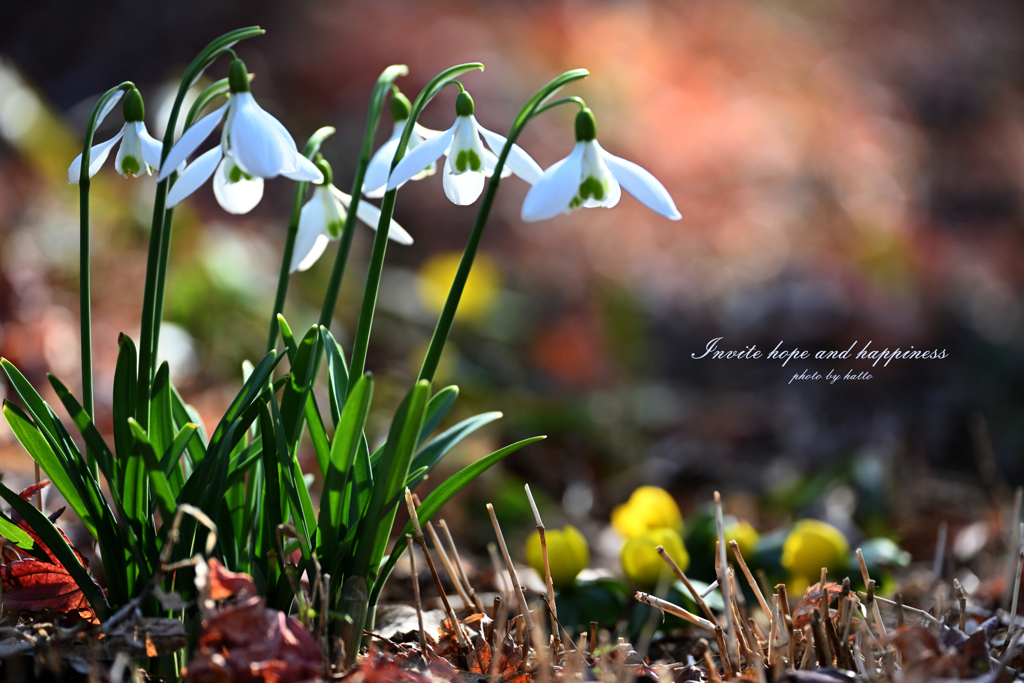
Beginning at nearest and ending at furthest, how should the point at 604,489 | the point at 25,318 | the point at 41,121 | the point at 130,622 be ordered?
the point at 130,622, the point at 25,318, the point at 604,489, the point at 41,121

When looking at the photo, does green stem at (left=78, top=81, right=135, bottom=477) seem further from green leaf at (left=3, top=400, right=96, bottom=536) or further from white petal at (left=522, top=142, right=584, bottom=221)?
white petal at (left=522, top=142, right=584, bottom=221)

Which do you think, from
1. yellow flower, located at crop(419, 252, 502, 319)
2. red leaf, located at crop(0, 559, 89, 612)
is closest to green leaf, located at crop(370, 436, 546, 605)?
red leaf, located at crop(0, 559, 89, 612)

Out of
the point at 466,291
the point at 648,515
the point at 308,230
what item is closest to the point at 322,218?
the point at 308,230

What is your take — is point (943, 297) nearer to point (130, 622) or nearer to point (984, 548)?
point (984, 548)

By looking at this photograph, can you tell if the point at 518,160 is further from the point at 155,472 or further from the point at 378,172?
the point at 155,472

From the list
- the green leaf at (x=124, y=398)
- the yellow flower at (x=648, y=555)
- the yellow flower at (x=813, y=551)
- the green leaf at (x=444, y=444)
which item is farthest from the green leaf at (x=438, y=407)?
the yellow flower at (x=813, y=551)

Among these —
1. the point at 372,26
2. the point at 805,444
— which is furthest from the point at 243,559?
the point at 372,26

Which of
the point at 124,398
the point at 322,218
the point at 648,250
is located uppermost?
the point at 648,250
